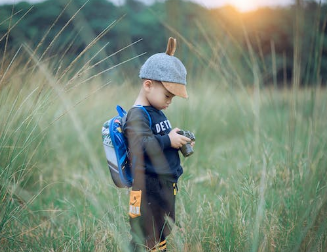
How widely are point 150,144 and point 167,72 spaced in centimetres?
33

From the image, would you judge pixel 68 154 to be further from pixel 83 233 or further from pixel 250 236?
pixel 250 236

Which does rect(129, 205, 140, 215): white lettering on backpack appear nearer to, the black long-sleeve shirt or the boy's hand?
the black long-sleeve shirt

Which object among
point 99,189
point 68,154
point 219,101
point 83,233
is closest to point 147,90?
point 83,233

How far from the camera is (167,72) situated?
172 centimetres

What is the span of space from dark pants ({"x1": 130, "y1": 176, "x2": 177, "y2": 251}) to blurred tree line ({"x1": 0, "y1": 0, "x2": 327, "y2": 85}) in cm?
61

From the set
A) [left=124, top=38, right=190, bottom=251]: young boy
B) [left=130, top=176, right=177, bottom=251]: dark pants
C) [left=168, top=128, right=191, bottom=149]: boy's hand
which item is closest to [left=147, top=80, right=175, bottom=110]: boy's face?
[left=124, top=38, right=190, bottom=251]: young boy

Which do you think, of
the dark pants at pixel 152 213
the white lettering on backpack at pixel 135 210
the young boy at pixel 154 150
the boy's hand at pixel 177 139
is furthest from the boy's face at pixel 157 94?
the white lettering on backpack at pixel 135 210

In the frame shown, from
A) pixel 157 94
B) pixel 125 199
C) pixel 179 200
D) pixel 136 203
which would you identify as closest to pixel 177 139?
pixel 157 94

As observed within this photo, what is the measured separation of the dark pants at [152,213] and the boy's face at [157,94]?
0.34 m

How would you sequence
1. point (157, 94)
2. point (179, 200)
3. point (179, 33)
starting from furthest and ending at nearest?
point (179, 33)
point (179, 200)
point (157, 94)

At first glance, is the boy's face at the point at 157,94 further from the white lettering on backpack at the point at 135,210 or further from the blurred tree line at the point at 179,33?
the white lettering on backpack at the point at 135,210

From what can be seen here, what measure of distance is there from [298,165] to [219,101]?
107 inches

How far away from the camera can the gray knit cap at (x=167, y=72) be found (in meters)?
1.73

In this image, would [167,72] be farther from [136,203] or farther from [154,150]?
[136,203]
